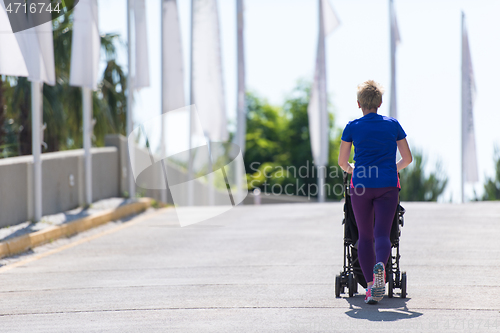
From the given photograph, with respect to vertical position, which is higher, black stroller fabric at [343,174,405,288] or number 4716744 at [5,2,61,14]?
number 4716744 at [5,2,61,14]

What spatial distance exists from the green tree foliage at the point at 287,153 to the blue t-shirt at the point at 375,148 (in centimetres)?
4086

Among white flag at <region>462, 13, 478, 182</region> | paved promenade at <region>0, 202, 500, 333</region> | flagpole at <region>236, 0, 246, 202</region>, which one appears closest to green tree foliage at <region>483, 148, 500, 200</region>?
white flag at <region>462, 13, 478, 182</region>

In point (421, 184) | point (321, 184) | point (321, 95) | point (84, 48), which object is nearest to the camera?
point (84, 48)

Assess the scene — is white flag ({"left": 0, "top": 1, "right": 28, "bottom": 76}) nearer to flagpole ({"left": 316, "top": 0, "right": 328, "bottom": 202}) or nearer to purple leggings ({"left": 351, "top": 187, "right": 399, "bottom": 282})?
purple leggings ({"left": 351, "top": 187, "right": 399, "bottom": 282})

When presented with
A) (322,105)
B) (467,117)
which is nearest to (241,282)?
(322,105)

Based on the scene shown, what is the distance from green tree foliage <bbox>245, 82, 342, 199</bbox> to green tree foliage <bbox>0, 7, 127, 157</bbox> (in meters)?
25.3

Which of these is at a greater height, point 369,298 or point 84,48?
point 84,48

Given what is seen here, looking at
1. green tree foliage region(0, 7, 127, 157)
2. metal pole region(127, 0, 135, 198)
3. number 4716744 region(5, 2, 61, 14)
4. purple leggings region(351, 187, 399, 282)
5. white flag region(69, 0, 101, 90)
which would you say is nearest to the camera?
purple leggings region(351, 187, 399, 282)

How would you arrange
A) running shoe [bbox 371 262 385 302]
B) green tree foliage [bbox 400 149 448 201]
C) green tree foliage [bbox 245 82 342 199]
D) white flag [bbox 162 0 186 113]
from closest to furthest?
1. running shoe [bbox 371 262 385 302]
2. white flag [bbox 162 0 186 113]
3. green tree foliage [bbox 400 149 448 201]
4. green tree foliage [bbox 245 82 342 199]

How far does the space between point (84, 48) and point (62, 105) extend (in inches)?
245

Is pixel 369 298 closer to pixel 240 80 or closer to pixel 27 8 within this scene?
pixel 27 8

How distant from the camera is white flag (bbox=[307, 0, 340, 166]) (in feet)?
79.9

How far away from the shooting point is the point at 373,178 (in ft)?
17.6

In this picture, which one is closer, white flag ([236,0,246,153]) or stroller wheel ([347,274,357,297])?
stroller wheel ([347,274,357,297])
